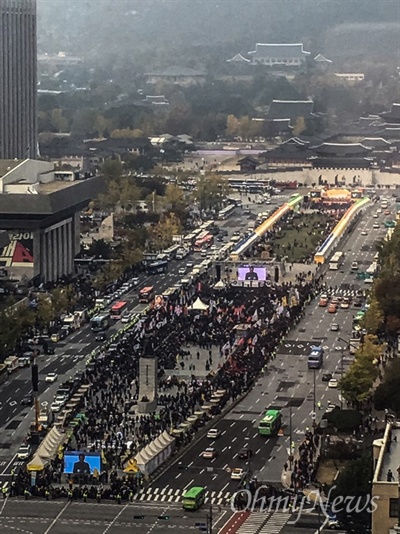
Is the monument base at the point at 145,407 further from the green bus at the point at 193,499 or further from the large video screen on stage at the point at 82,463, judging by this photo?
the green bus at the point at 193,499

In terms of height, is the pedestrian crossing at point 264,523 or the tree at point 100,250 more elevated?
the pedestrian crossing at point 264,523

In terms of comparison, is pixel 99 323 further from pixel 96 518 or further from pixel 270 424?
pixel 96 518

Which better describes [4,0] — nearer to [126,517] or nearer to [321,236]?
[321,236]

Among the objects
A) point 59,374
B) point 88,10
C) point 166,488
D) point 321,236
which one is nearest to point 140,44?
point 88,10

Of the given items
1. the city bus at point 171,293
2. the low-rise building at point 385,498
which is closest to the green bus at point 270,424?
the low-rise building at point 385,498

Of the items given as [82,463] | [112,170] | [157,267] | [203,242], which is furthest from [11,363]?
[112,170]
